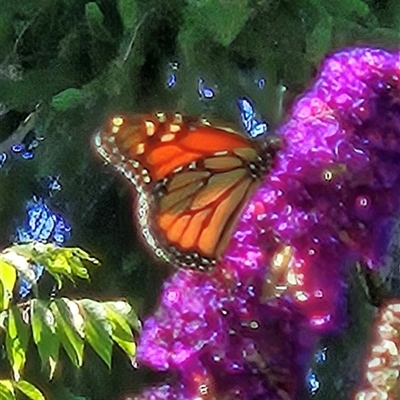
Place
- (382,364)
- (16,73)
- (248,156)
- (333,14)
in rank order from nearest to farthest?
(382,364)
(248,156)
(333,14)
(16,73)

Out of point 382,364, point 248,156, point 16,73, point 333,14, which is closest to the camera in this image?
point 382,364

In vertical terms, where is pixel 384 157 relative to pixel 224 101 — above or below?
above

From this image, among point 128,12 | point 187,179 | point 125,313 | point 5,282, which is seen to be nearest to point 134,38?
point 128,12

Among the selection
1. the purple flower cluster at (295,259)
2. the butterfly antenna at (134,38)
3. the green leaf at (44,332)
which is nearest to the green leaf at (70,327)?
the green leaf at (44,332)

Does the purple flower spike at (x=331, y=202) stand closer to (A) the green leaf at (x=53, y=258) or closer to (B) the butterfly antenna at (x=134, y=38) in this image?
(A) the green leaf at (x=53, y=258)

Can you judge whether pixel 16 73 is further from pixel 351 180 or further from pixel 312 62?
pixel 351 180

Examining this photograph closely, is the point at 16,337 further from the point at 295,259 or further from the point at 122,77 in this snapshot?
the point at 122,77

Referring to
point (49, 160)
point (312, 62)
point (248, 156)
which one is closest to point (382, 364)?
point (248, 156)
